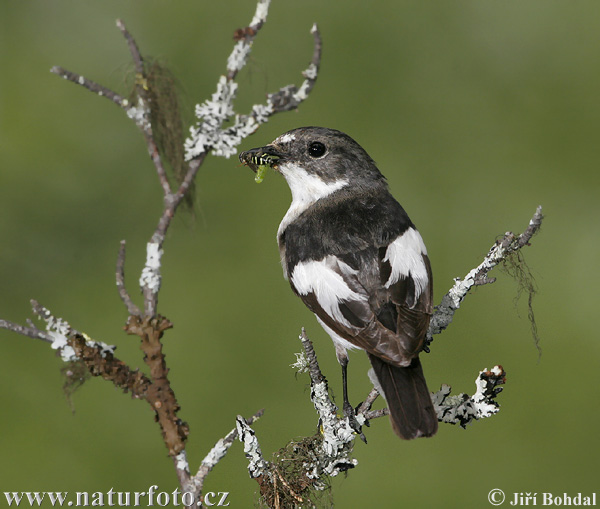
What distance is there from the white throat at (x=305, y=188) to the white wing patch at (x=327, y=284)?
0.68ft

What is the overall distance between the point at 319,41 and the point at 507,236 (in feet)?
1.92

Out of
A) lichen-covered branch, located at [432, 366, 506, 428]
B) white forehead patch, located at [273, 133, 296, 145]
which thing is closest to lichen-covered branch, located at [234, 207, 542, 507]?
lichen-covered branch, located at [432, 366, 506, 428]

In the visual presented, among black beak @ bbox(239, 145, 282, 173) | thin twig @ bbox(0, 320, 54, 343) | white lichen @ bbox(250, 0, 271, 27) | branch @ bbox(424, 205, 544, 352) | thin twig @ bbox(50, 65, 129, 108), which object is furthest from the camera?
black beak @ bbox(239, 145, 282, 173)

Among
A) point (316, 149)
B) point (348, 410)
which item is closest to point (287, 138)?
point (316, 149)

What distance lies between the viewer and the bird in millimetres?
1470

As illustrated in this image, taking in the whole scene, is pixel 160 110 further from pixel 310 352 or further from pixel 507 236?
pixel 507 236

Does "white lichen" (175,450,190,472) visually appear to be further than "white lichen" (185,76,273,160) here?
No

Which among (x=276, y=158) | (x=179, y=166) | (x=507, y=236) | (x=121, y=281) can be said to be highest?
(x=276, y=158)

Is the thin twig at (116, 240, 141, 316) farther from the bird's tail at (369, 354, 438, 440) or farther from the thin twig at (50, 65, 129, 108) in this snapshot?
the bird's tail at (369, 354, 438, 440)

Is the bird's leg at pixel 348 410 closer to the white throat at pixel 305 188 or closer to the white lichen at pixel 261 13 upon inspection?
the white throat at pixel 305 188

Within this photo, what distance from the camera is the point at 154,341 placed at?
41.6 inches

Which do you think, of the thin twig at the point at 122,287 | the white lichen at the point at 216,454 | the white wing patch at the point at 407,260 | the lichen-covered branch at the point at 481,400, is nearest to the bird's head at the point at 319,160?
the white wing patch at the point at 407,260

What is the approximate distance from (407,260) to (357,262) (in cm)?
12

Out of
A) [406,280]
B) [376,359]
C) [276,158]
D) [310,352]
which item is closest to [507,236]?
[406,280]
